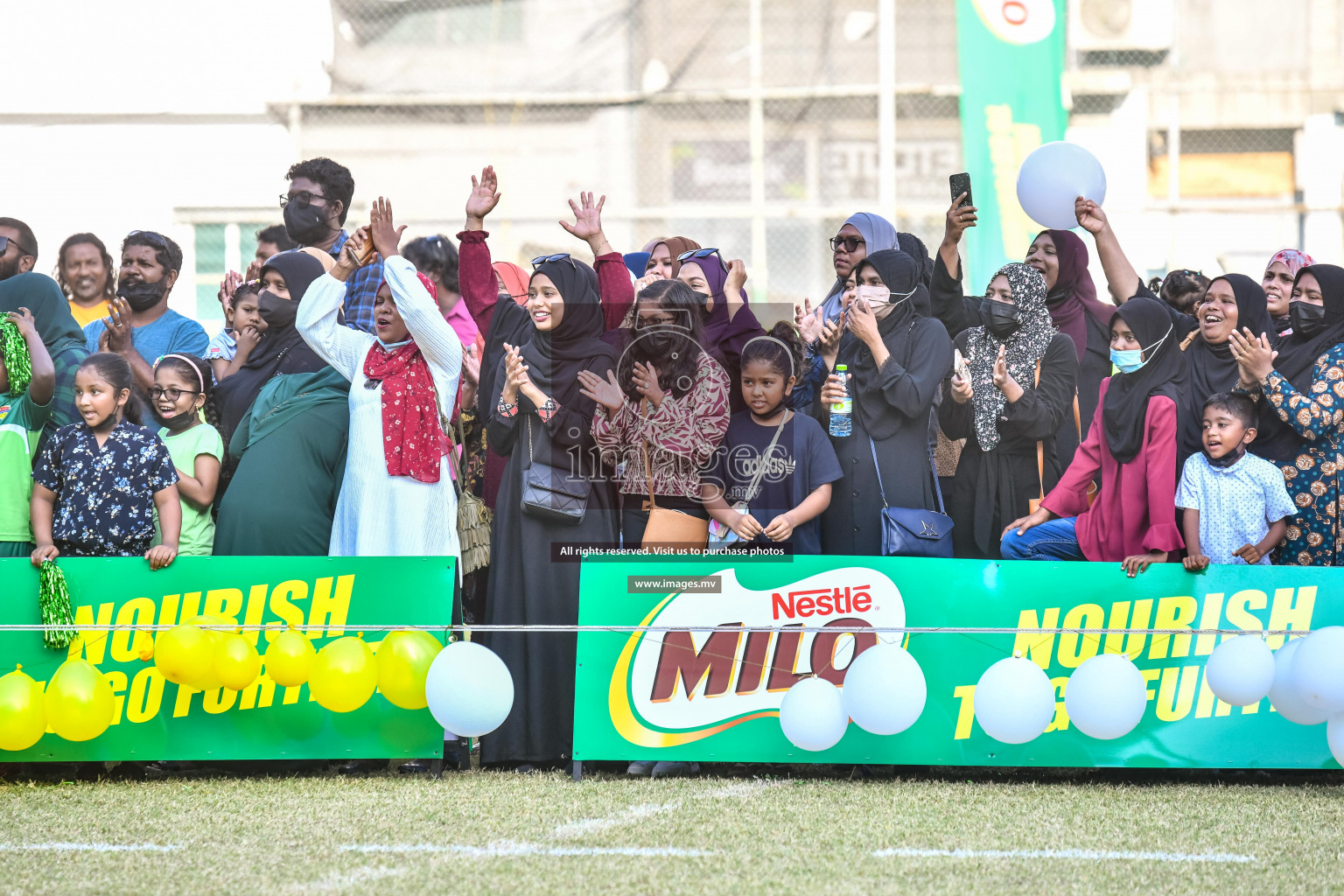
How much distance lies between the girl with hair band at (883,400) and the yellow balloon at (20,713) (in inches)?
118

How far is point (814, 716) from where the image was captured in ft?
15.0

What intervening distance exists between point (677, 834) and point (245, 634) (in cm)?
189

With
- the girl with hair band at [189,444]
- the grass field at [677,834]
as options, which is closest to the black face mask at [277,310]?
the girl with hair band at [189,444]

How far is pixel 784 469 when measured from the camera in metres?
5.11

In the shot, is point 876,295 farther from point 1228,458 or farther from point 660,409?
point 1228,458

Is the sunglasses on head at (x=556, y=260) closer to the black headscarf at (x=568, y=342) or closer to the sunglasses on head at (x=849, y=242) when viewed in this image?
the black headscarf at (x=568, y=342)

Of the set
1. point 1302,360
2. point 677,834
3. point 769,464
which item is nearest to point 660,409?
point 769,464

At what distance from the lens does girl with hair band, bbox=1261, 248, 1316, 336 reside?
5801 mm

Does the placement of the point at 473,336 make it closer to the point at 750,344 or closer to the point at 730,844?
the point at 750,344

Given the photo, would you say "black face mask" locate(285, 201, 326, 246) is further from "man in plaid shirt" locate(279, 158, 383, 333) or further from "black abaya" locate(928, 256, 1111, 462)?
"black abaya" locate(928, 256, 1111, 462)

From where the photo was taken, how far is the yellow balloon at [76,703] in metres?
4.59

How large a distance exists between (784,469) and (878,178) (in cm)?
558

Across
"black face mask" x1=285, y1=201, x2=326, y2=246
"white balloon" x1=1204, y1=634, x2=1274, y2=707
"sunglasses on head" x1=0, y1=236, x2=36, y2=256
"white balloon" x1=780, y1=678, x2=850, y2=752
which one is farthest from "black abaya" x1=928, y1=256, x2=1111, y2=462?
"sunglasses on head" x1=0, y1=236, x2=36, y2=256

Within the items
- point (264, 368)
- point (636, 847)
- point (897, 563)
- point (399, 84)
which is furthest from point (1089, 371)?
point (399, 84)
